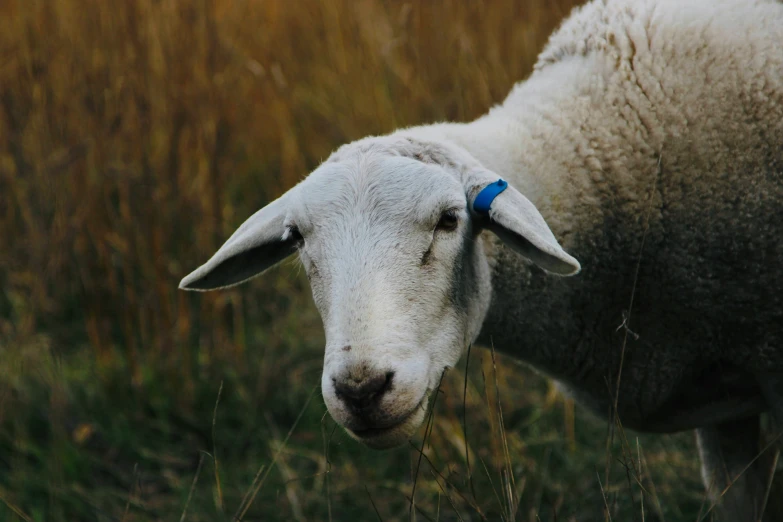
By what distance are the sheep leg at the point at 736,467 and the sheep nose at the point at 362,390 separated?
1494 mm

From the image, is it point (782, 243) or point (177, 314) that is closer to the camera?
point (782, 243)

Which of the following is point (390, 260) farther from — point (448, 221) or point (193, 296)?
point (193, 296)

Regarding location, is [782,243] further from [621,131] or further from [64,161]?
[64,161]

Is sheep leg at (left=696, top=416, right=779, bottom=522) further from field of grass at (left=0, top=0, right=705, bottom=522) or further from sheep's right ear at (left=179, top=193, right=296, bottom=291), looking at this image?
sheep's right ear at (left=179, top=193, right=296, bottom=291)

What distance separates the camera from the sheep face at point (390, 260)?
2072 mm

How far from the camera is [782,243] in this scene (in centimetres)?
252

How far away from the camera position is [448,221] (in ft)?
7.75

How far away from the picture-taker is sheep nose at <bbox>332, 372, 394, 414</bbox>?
6.64 ft

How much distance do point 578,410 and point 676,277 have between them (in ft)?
4.50

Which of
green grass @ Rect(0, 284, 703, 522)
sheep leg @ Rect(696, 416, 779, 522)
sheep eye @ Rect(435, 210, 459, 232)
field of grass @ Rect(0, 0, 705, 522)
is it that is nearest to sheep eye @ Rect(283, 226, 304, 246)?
sheep eye @ Rect(435, 210, 459, 232)

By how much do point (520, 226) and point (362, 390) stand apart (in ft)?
1.86

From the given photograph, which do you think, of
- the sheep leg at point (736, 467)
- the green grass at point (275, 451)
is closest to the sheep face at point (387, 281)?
the green grass at point (275, 451)

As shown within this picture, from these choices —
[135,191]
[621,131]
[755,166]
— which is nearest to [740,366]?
[755,166]

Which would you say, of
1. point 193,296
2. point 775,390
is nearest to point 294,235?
point 775,390
